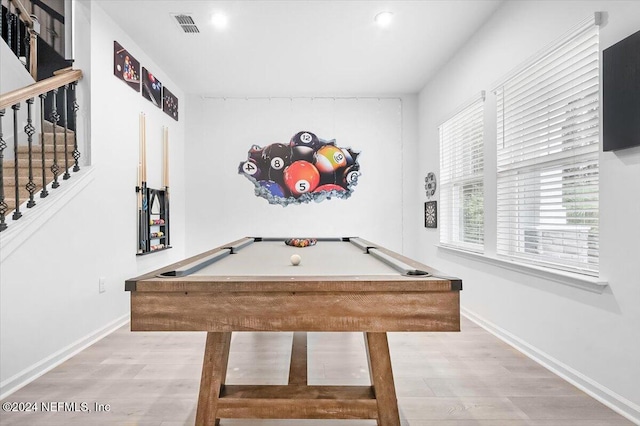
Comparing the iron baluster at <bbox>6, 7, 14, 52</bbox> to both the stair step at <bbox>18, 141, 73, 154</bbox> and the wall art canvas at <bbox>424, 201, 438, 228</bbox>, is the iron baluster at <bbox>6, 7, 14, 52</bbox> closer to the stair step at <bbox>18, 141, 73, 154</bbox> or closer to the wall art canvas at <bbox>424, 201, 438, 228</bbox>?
the stair step at <bbox>18, 141, 73, 154</bbox>

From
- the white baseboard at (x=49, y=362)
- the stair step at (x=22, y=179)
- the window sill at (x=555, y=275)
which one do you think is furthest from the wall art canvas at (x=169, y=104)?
the window sill at (x=555, y=275)

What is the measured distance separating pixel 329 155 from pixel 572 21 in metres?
3.25

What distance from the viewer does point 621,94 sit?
175 centimetres

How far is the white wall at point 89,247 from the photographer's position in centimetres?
208

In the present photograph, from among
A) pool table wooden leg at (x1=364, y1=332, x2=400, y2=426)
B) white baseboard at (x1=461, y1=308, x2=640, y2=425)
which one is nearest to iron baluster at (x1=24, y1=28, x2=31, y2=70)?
pool table wooden leg at (x1=364, y1=332, x2=400, y2=426)

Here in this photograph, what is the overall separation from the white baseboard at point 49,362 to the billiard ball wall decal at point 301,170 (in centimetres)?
263

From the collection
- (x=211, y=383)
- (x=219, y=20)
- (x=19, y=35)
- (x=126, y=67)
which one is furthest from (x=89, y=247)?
(x=19, y=35)

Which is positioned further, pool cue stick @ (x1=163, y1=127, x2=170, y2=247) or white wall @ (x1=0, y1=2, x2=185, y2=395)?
pool cue stick @ (x1=163, y1=127, x2=170, y2=247)

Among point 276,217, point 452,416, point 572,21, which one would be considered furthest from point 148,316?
point 276,217

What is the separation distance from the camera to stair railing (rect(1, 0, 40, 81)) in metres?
3.38

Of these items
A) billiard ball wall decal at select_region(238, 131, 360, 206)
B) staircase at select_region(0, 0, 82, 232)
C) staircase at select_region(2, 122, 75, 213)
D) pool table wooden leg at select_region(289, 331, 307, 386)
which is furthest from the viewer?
billiard ball wall decal at select_region(238, 131, 360, 206)

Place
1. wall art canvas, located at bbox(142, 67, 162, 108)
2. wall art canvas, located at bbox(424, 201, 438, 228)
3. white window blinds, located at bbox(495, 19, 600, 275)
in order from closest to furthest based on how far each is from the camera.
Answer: white window blinds, located at bbox(495, 19, 600, 275) → wall art canvas, located at bbox(142, 67, 162, 108) → wall art canvas, located at bbox(424, 201, 438, 228)

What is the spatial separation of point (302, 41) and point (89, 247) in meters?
2.66

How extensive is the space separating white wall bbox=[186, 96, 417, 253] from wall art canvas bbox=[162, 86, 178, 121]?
0.40 m
